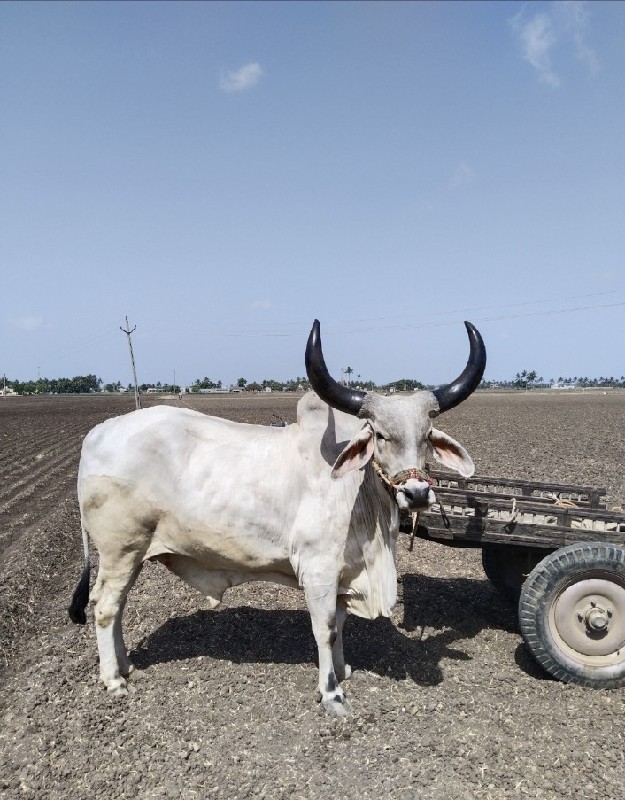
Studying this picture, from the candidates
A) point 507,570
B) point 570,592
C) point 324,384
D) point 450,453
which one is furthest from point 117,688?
point 507,570

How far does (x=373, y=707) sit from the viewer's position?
4.77 m

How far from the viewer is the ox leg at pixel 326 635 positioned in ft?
15.7

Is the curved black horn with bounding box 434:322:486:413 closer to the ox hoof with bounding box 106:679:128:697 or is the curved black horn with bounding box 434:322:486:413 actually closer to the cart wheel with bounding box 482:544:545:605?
the cart wheel with bounding box 482:544:545:605

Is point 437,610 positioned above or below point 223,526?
below

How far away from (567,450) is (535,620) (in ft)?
49.2

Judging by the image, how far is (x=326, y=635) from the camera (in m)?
4.83

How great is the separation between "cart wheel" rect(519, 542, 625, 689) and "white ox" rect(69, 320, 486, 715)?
3.61 feet

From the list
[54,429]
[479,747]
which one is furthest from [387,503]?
[54,429]

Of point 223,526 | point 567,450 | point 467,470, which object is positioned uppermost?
point 467,470

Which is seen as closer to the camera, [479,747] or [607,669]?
[479,747]

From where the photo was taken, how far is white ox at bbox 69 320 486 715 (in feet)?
15.8

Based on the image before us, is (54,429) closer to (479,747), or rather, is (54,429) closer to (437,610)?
(437,610)

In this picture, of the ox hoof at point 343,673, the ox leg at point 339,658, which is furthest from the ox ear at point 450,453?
the ox hoof at point 343,673

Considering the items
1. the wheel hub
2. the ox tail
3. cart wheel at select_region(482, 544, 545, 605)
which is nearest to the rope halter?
the wheel hub
